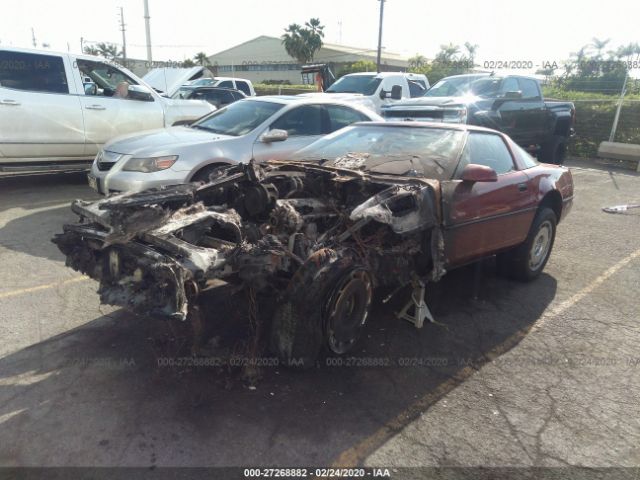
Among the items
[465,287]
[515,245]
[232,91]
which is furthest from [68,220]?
[232,91]

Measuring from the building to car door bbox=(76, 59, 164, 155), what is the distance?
4139 cm

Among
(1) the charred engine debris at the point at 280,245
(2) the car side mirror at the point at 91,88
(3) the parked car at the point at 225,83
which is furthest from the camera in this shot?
(3) the parked car at the point at 225,83

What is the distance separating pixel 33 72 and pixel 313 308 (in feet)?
23.8

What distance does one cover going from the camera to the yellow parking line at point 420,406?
2535 millimetres

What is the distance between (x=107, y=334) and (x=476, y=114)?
7.72 meters

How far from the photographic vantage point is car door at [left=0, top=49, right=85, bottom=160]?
744cm

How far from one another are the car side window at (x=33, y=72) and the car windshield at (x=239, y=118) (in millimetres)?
2757

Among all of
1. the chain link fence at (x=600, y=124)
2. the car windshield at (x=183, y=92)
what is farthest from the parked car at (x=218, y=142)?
the chain link fence at (x=600, y=124)

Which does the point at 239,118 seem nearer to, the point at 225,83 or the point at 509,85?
the point at 509,85

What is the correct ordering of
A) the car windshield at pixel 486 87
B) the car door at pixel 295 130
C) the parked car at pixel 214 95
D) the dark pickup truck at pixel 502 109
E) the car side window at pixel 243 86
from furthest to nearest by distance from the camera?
the car side window at pixel 243 86 → the parked car at pixel 214 95 → the car windshield at pixel 486 87 → the dark pickup truck at pixel 502 109 → the car door at pixel 295 130

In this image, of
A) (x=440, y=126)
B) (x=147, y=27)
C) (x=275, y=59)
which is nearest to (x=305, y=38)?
(x=275, y=59)

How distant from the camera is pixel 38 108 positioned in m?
7.62

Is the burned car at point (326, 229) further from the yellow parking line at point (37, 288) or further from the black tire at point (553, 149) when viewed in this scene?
the black tire at point (553, 149)

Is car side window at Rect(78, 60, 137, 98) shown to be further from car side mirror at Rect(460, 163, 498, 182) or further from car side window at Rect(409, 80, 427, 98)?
car side window at Rect(409, 80, 427, 98)
